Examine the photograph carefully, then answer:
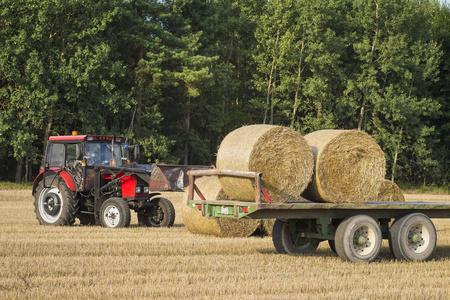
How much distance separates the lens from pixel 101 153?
15.4 meters

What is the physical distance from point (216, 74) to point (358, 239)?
28975mm

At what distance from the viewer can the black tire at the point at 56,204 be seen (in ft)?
49.2

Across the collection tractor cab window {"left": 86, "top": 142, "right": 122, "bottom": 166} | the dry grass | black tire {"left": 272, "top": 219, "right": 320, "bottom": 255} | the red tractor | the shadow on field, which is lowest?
the dry grass

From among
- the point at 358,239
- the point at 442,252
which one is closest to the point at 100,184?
the point at 358,239

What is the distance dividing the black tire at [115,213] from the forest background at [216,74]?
56.6ft

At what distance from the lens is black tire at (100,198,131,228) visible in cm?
1441

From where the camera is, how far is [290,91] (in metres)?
45.0

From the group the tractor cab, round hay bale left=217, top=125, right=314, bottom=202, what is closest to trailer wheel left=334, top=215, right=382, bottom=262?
round hay bale left=217, top=125, right=314, bottom=202

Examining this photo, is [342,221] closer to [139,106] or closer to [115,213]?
[115,213]

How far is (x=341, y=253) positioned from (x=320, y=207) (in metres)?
0.93

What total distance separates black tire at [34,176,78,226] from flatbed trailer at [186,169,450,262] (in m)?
5.52

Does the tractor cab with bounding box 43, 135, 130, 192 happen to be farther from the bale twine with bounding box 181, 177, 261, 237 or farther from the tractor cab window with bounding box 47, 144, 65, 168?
the bale twine with bounding box 181, 177, 261, 237

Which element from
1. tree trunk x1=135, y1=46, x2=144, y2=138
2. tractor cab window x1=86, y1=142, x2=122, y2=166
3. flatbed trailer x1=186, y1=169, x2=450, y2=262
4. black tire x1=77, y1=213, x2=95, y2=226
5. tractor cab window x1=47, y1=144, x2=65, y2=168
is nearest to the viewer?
flatbed trailer x1=186, y1=169, x2=450, y2=262

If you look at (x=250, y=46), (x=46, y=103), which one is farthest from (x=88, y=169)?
(x=250, y=46)
